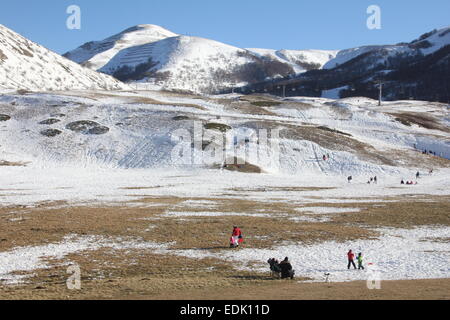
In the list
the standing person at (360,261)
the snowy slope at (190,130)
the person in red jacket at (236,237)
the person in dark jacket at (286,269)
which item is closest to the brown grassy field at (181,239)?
the person in dark jacket at (286,269)

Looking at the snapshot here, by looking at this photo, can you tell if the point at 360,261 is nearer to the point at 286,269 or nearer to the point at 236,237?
the point at 286,269

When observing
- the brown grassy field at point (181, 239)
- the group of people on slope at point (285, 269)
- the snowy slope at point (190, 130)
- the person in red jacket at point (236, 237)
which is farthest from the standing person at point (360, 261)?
the snowy slope at point (190, 130)

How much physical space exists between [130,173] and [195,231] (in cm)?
4510

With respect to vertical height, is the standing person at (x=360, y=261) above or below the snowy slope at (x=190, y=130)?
below

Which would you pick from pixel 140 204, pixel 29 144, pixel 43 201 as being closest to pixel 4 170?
pixel 29 144

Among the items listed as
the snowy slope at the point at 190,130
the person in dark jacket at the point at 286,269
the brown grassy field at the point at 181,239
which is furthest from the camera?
the snowy slope at the point at 190,130

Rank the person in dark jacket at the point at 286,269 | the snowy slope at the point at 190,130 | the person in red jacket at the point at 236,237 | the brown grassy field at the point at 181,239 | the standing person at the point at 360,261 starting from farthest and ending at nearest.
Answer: the snowy slope at the point at 190,130 → the person in red jacket at the point at 236,237 → the standing person at the point at 360,261 → the person in dark jacket at the point at 286,269 → the brown grassy field at the point at 181,239

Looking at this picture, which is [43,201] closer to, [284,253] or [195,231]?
[195,231]

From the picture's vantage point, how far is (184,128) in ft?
323

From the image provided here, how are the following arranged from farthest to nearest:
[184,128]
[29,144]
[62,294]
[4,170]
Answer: [184,128] → [29,144] → [4,170] → [62,294]

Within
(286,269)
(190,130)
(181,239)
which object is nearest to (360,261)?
(286,269)

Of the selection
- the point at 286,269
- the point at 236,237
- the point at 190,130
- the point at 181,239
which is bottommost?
the point at 181,239

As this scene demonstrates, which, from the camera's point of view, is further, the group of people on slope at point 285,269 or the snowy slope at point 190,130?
the snowy slope at point 190,130

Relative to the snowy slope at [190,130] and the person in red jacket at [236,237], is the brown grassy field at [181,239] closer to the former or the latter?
the person in red jacket at [236,237]
